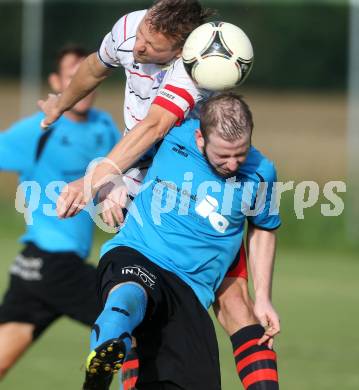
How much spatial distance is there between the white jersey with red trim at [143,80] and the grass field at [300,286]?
259 cm

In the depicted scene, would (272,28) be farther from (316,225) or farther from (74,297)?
(74,297)

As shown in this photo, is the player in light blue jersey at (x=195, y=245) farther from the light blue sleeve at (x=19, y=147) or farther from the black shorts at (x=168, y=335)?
the light blue sleeve at (x=19, y=147)

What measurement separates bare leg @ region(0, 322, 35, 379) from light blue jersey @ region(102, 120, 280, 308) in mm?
2097

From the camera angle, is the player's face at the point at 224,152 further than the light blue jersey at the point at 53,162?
No

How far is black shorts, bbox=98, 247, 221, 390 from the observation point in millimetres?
A: 5488

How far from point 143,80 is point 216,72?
556 millimetres

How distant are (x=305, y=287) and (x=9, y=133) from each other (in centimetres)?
568

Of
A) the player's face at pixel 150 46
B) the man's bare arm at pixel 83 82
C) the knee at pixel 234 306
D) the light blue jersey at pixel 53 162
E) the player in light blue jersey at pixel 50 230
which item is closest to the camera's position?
the player's face at pixel 150 46

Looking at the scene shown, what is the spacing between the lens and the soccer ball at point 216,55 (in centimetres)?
551

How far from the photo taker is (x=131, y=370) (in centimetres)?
562

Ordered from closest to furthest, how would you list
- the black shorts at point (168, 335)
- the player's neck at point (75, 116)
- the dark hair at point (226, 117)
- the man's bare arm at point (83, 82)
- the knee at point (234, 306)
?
1. the dark hair at point (226, 117)
2. the black shorts at point (168, 335)
3. the knee at point (234, 306)
4. the man's bare arm at point (83, 82)
5. the player's neck at point (75, 116)

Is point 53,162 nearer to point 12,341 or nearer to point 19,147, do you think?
point 19,147

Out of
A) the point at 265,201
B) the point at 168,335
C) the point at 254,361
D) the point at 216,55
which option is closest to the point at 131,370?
the point at 168,335

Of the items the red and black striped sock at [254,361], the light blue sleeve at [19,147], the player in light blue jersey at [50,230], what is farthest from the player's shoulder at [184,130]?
the light blue sleeve at [19,147]
